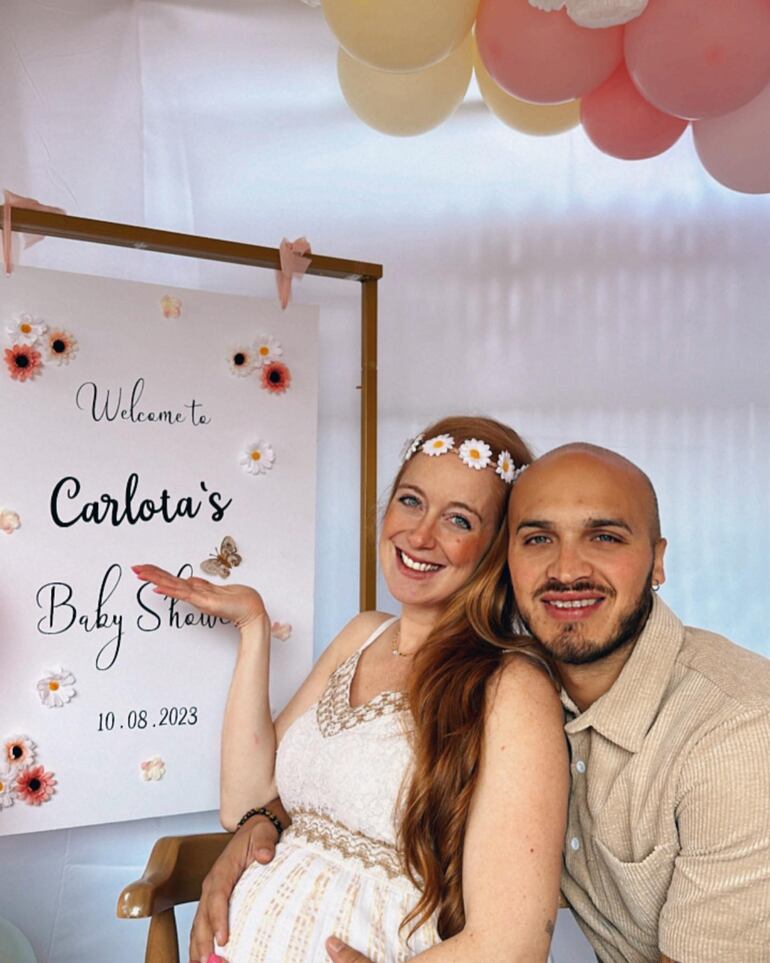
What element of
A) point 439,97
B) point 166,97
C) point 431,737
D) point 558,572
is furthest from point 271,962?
point 166,97

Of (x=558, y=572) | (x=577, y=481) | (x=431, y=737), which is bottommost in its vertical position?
(x=431, y=737)

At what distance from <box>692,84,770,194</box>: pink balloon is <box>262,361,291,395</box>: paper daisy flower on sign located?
37.4 inches

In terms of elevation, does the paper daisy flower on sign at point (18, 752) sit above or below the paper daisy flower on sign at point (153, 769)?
above

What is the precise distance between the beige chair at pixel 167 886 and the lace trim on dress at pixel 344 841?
0.20 metres

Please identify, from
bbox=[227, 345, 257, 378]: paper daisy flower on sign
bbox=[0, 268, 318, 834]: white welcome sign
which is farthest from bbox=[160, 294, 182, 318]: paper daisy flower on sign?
bbox=[227, 345, 257, 378]: paper daisy flower on sign

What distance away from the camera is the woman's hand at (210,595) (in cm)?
200

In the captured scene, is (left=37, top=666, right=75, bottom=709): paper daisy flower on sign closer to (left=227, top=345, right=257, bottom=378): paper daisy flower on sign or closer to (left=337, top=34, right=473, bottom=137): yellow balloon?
(left=227, top=345, right=257, bottom=378): paper daisy flower on sign

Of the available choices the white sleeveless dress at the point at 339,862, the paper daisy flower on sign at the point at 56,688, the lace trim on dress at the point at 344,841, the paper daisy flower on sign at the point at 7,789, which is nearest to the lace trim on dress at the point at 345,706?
the white sleeveless dress at the point at 339,862

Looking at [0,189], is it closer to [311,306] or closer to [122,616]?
[311,306]

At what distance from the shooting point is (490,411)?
9.59 ft

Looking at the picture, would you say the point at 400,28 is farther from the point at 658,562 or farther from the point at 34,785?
the point at 34,785

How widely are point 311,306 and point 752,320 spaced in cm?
136

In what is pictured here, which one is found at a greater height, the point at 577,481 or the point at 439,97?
the point at 439,97

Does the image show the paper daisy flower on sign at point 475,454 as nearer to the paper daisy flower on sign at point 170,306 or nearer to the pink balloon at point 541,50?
the pink balloon at point 541,50
